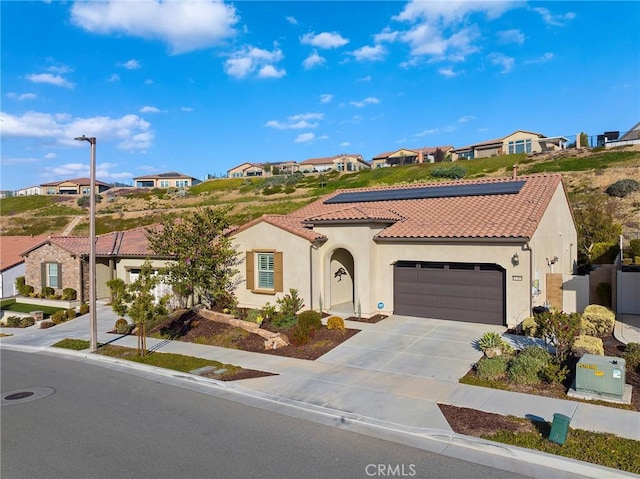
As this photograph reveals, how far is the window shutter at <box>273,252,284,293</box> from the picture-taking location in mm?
19391

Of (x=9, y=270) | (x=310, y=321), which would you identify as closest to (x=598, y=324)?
(x=310, y=321)

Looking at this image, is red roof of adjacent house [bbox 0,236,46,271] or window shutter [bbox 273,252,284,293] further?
red roof of adjacent house [bbox 0,236,46,271]

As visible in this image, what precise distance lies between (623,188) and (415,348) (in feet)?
130

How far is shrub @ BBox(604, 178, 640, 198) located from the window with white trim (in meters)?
38.0

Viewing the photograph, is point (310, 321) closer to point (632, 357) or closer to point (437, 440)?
point (437, 440)

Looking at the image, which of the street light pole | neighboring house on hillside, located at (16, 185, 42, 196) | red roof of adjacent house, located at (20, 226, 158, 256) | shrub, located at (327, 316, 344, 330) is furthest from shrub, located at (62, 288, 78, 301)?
neighboring house on hillside, located at (16, 185, 42, 196)

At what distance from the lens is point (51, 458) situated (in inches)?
306

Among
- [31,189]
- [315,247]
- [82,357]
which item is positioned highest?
[31,189]

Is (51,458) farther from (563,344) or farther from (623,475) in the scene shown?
(563,344)

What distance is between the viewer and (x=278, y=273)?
19.5 meters

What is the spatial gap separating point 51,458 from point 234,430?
10.3ft

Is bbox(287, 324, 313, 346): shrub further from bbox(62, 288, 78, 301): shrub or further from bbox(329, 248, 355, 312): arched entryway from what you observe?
bbox(62, 288, 78, 301): shrub

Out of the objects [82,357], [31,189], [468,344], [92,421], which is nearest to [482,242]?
[468,344]

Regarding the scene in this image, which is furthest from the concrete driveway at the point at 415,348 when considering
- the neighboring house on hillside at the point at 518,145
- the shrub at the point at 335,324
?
the neighboring house on hillside at the point at 518,145
